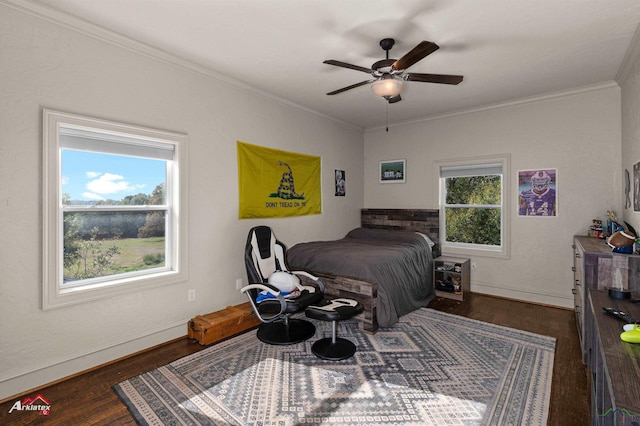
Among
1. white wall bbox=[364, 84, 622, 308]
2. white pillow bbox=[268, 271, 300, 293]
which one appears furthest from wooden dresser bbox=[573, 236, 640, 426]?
white pillow bbox=[268, 271, 300, 293]

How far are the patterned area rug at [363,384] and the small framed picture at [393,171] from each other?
2919mm

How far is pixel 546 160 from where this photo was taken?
161 inches

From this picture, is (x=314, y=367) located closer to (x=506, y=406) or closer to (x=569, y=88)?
(x=506, y=406)

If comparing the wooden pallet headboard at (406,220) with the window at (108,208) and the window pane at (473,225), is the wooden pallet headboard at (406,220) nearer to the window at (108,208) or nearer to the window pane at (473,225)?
the window pane at (473,225)

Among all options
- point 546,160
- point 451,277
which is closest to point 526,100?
point 546,160

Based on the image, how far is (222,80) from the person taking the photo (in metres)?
3.46

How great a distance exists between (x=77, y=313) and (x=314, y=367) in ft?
6.28

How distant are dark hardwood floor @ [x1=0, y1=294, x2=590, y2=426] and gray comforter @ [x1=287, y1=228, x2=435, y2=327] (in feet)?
2.75

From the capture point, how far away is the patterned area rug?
199 centimetres

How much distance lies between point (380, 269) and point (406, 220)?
2.18 meters

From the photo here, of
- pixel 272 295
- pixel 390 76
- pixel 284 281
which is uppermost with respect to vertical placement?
pixel 390 76

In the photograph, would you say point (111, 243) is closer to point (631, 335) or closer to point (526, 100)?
point (631, 335)

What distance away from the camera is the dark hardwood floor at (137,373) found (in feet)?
6.47

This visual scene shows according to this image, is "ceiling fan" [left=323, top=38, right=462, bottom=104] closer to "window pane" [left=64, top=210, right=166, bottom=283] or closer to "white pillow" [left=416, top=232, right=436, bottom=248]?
"window pane" [left=64, top=210, right=166, bottom=283]
